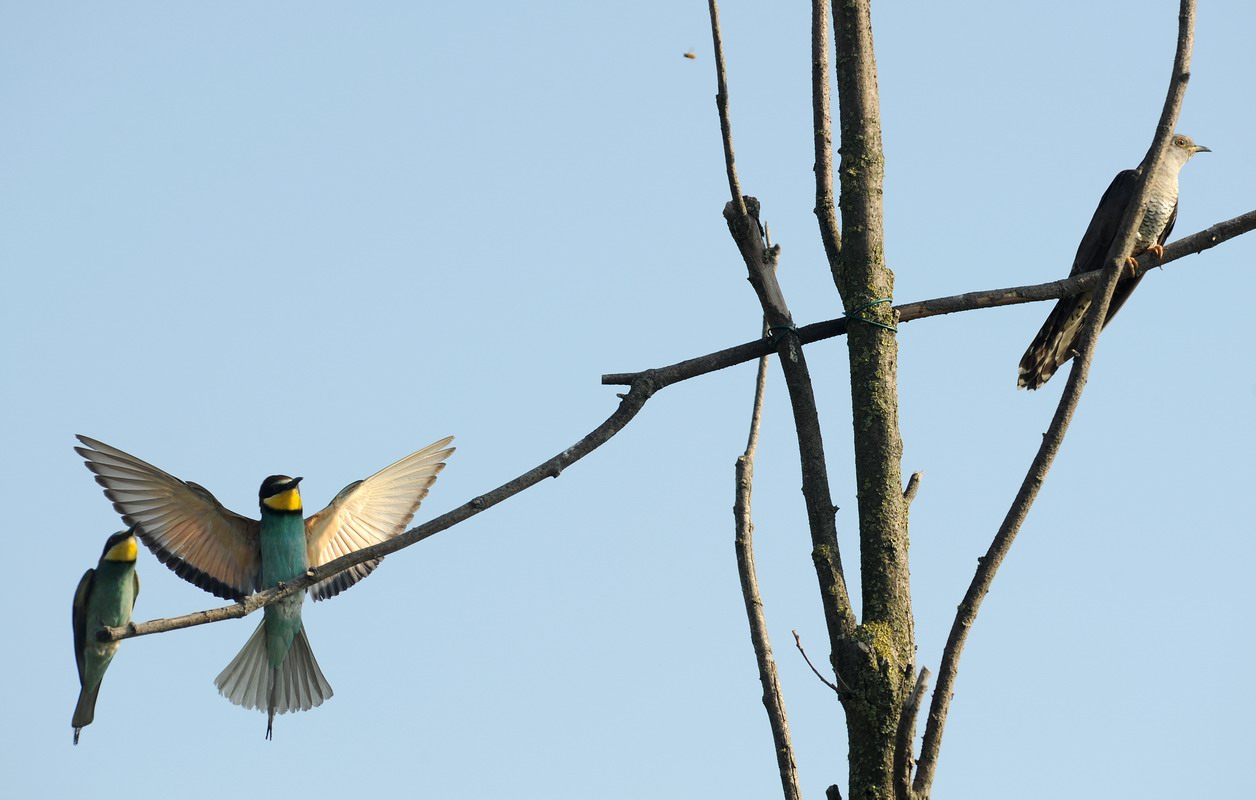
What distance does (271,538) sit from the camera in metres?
5.22

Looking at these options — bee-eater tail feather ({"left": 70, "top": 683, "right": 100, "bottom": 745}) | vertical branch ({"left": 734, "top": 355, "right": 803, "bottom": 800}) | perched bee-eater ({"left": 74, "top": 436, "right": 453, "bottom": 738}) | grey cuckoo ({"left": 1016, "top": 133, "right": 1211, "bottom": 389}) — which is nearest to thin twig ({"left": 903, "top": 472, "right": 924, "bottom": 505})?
vertical branch ({"left": 734, "top": 355, "right": 803, "bottom": 800})

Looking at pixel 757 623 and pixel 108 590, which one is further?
pixel 108 590

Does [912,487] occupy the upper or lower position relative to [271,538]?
lower

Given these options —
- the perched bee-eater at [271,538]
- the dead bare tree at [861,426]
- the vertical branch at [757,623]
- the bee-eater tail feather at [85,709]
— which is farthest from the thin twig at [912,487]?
the bee-eater tail feather at [85,709]

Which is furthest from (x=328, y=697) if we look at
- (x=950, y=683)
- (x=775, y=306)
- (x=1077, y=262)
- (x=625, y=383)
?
(x=1077, y=262)

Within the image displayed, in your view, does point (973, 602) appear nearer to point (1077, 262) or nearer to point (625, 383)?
point (625, 383)

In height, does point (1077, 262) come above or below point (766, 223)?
above

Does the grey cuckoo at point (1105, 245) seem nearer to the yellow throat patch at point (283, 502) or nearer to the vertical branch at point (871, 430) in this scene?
the vertical branch at point (871, 430)

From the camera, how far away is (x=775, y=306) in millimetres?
3283

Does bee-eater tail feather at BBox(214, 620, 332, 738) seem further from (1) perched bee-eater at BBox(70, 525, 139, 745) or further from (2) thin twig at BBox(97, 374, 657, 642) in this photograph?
(2) thin twig at BBox(97, 374, 657, 642)

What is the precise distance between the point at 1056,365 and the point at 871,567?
229 centimetres

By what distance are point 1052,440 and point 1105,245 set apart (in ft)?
10.3

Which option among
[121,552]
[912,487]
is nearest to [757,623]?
[912,487]

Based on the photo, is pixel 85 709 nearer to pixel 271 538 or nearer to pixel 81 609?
pixel 81 609
